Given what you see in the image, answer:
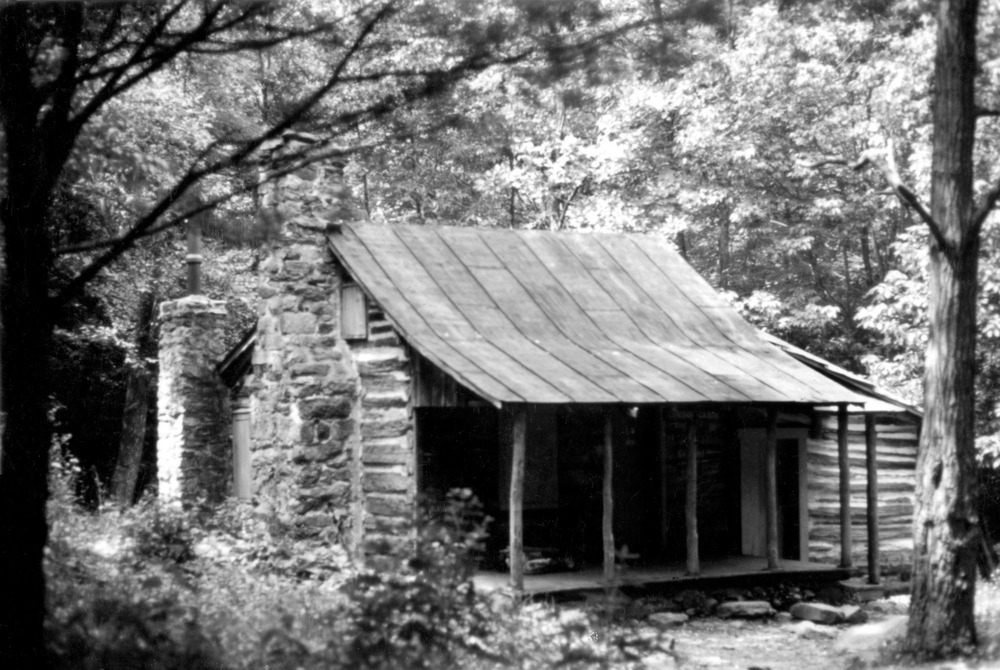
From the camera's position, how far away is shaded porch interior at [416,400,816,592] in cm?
1452

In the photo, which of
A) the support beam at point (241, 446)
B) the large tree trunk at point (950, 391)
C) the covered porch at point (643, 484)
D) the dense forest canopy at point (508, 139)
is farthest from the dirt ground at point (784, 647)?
the support beam at point (241, 446)

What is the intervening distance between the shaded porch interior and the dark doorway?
1cm

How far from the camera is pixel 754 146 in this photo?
73.6ft

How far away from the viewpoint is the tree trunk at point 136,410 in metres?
24.1

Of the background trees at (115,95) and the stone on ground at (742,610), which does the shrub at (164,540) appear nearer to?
the background trees at (115,95)

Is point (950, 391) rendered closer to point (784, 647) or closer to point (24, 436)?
point (784, 647)

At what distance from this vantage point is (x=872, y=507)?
15227mm

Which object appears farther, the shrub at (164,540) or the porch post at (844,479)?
the porch post at (844,479)

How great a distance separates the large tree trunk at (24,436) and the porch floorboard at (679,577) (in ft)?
23.1

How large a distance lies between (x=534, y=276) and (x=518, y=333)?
166 centimetres

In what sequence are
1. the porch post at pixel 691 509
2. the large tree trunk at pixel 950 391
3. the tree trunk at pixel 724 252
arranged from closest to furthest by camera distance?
the large tree trunk at pixel 950 391 < the porch post at pixel 691 509 < the tree trunk at pixel 724 252

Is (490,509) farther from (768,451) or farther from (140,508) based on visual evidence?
(140,508)

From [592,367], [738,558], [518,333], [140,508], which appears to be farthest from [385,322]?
[738,558]

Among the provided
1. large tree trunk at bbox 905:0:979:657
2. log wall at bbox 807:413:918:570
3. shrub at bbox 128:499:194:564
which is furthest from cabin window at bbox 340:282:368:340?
large tree trunk at bbox 905:0:979:657
